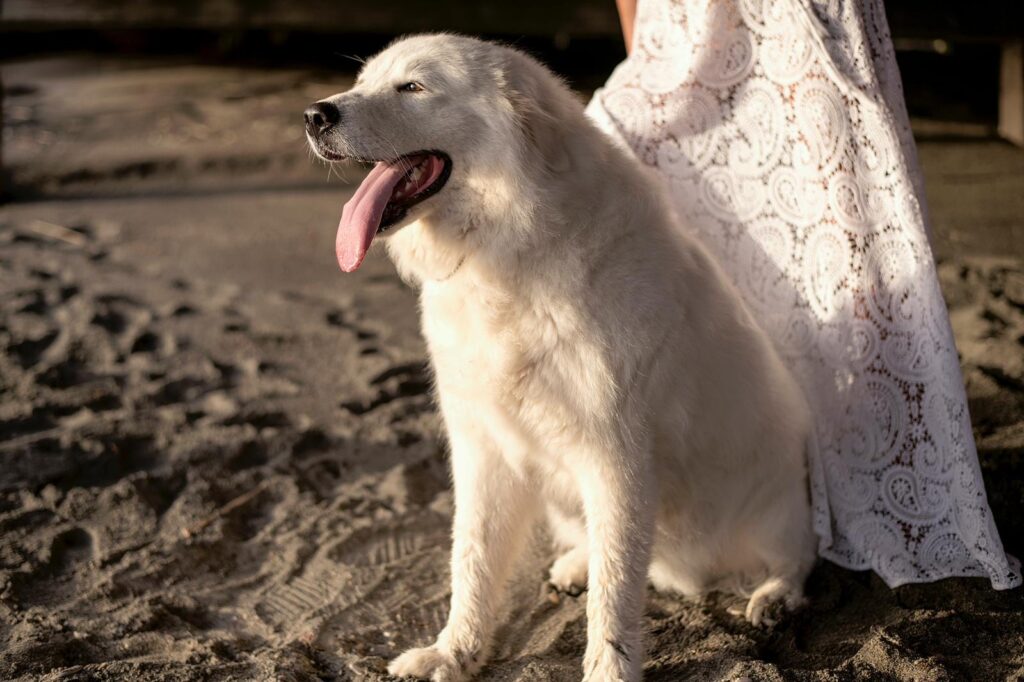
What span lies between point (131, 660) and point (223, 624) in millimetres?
325

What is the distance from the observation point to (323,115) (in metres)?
2.30

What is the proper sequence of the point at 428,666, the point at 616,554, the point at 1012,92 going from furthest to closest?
the point at 1012,92 → the point at 428,666 → the point at 616,554

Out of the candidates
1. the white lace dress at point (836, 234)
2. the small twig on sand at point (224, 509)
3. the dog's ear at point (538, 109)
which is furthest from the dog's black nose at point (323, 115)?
the small twig on sand at point (224, 509)

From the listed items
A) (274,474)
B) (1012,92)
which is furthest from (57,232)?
(1012,92)

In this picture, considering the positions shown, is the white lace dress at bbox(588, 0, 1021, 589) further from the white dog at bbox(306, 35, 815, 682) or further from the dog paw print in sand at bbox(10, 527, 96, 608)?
the dog paw print in sand at bbox(10, 527, 96, 608)

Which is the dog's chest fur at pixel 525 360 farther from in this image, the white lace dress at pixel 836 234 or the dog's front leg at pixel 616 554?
the white lace dress at pixel 836 234

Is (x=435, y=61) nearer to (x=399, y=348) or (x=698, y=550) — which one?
(x=698, y=550)

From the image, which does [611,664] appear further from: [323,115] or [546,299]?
[323,115]

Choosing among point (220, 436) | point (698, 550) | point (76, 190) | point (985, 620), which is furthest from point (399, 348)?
point (76, 190)

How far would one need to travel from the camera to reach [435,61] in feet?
7.75

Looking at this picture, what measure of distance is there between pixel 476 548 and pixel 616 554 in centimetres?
42

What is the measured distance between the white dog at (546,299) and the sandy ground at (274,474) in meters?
0.43

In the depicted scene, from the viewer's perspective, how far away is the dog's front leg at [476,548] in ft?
8.36

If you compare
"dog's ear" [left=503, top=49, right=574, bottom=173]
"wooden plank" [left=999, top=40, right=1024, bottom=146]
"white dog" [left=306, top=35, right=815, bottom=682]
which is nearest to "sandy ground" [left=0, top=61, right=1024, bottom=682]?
"white dog" [left=306, top=35, right=815, bottom=682]
